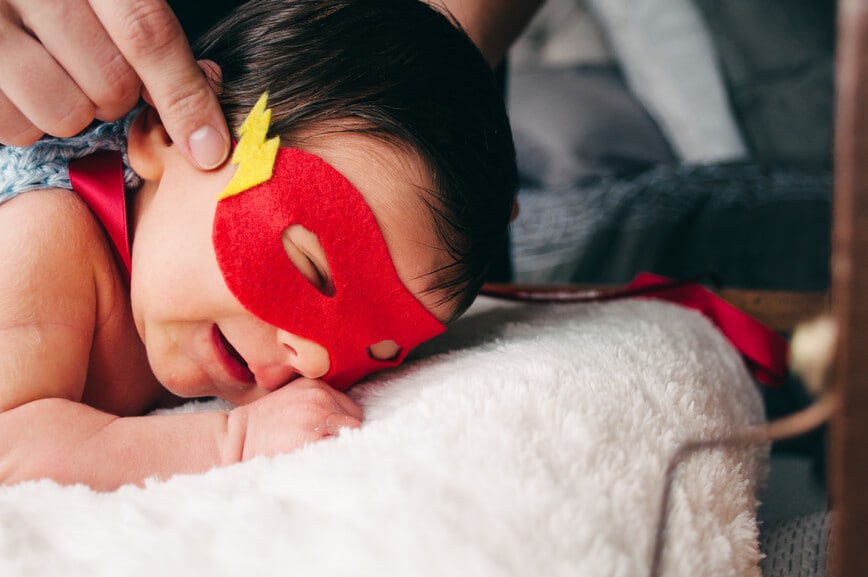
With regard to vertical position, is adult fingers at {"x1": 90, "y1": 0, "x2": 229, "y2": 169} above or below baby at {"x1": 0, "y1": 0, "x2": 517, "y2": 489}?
above

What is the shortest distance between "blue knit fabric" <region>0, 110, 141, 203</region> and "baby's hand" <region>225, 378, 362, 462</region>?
0.31 meters

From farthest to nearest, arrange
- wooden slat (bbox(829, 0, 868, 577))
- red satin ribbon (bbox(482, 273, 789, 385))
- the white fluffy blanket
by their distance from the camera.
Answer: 1. red satin ribbon (bbox(482, 273, 789, 385))
2. the white fluffy blanket
3. wooden slat (bbox(829, 0, 868, 577))

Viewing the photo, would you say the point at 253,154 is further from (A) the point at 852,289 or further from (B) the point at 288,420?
(A) the point at 852,289

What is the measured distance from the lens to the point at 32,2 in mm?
621

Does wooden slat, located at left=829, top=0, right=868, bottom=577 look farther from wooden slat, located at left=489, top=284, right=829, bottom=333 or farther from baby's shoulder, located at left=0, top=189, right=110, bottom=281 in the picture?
wooden slat, located at left=489, top=284, right=829, bottom=333

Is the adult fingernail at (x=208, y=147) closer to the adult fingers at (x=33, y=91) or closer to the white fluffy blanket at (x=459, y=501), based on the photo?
the adult fingers at (x=33, y=91)

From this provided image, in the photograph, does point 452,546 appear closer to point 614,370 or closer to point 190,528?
point 190,528

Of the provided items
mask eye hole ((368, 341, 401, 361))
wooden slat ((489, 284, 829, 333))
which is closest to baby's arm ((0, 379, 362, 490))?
mask eye hole ((368, 341, 401, 361))

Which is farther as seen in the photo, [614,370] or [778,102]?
[778,102]

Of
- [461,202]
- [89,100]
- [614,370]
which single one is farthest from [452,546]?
[89,100]

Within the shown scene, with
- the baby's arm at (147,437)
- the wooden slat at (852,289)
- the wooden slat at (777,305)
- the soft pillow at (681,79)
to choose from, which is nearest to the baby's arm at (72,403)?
the baby's arm at (147,437)

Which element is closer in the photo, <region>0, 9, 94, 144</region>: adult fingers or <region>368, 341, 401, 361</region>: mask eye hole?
<region>0, 9, 94, 144</region>: adult fingers

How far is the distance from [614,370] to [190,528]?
1.21 feet

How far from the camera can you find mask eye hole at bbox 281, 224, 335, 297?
691 millimetres
